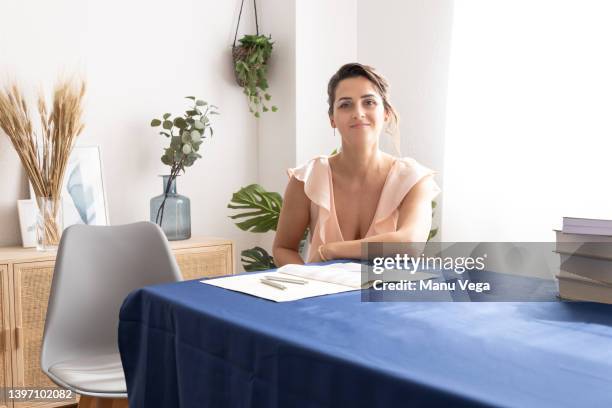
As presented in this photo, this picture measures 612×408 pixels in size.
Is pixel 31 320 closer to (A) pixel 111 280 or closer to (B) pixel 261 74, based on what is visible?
(A) pixel 111 280

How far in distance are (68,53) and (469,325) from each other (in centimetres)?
272

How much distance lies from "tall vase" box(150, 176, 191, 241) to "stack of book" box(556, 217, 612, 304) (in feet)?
7.57

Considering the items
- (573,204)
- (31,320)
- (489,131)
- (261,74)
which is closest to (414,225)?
(573,204)

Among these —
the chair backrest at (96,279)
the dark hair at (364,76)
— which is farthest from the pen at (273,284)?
the dark hair at (364,76)

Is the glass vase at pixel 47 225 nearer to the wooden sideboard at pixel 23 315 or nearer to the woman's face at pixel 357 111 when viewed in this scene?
the wooden sideboard at pixel 23 315

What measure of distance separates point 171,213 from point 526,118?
172 centimetres

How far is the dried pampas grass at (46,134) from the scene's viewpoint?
9.16 ft

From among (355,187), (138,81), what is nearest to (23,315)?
(138,81)

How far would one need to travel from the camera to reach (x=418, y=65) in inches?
129

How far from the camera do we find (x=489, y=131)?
2857 mm

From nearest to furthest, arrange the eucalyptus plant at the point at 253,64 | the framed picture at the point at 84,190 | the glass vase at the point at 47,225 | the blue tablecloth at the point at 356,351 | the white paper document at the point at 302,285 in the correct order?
1. the blue tablecloth at the point at 356,351
2. the white paper document at the point at 302,285
3. the glass vase at the point at 47,225
4. the framed picture at the point at 84,190
5. the eucalyptus plant at the point at 253,64

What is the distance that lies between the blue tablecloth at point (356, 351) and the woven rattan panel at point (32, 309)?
1.45 metres

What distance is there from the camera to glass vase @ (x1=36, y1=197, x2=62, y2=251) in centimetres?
275

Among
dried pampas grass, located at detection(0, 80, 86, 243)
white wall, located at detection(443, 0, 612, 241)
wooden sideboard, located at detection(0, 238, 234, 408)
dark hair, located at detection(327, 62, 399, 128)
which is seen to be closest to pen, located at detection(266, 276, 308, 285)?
dark hair, located at detection(327, 62, 399, 128)
